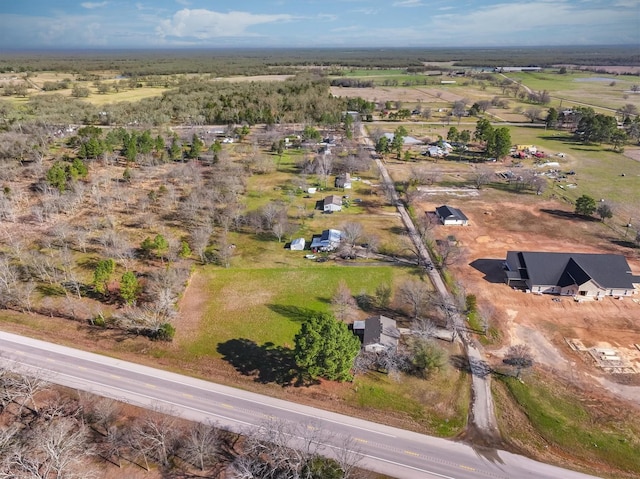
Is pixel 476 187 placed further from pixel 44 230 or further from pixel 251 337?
Result: pixel 44 230

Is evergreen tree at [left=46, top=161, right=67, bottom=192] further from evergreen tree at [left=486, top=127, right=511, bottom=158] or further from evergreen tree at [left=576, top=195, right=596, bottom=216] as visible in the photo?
evergreen tree at [left=486, top=127, right=511, bottom=158]

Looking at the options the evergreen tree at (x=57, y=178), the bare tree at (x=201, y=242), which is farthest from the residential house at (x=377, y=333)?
the evergreen tree at (x=57, y=178)

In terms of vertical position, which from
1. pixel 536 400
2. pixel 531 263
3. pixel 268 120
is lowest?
pixel 536 400

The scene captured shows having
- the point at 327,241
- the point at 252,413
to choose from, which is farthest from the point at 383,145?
the point at 252,413

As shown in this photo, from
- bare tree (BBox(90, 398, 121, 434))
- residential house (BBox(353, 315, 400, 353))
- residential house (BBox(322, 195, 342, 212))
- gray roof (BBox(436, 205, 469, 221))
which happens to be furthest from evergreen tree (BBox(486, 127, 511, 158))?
bare tree (BBox(90, 398, 121, 434))

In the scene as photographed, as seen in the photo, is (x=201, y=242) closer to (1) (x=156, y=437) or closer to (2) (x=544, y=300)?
(1) (x=156, y=437)

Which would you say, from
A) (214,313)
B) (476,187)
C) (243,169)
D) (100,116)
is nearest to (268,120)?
(243,169)
